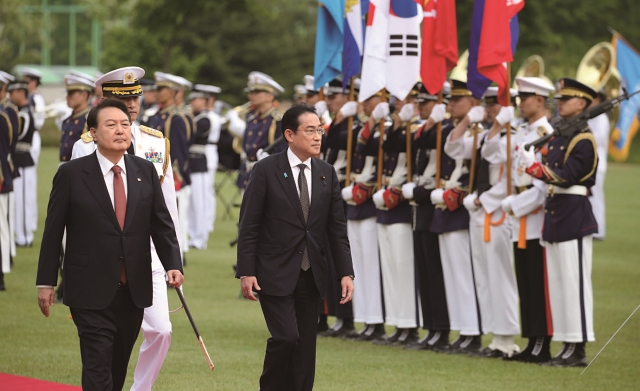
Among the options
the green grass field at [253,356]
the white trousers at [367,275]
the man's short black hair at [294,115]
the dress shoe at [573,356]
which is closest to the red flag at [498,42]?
the white trousers at [367,275]

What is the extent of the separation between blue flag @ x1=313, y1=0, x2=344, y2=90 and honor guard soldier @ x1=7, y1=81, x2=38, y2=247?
6770 millimetres

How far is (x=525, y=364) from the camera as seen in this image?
999 cm

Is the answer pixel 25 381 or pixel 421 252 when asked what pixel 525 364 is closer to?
pixel 421 252

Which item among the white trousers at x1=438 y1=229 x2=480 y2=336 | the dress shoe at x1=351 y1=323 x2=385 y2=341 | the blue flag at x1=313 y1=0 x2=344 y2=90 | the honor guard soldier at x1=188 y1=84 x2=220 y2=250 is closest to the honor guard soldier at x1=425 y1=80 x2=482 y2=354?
the white trousers at x1=438 y1=229 x2=480 y2=336

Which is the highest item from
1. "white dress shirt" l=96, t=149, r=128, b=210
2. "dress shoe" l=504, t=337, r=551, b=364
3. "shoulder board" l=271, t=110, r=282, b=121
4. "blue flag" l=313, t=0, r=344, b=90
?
"blue flag" l=313, t=0, r=344, b=90

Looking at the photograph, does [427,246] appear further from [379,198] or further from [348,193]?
[348,193]

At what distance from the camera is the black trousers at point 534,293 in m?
10.1

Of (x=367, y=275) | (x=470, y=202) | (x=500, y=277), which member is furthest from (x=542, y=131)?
(x=367, y=275)

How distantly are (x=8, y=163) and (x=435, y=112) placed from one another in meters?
6.18

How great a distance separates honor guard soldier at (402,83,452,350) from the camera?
10594 millimetres

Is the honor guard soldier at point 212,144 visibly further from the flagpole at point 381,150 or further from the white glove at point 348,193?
the flagpole at point 381,150

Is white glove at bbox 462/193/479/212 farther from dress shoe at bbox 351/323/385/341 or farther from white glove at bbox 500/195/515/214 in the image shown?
dress shoe at bbox 351/323/385/341

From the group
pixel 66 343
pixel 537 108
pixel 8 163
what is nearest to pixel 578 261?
pixel 537 108

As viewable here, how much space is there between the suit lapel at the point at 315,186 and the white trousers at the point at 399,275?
12.2 ft
